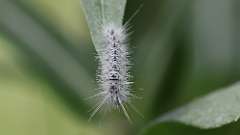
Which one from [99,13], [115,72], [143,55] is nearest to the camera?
[99,13]

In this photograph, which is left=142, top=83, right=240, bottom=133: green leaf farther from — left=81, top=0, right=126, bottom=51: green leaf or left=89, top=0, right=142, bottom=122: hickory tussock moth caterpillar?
left=81, top=0, right=126, bottom=51: green leaf

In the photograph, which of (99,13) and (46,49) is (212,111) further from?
(46,49)

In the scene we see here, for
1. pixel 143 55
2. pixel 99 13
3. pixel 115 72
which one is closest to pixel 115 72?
pixel 115 72

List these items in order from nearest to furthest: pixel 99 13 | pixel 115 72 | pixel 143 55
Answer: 1. pixel 99 13
2. pixel 115 72
3. pixel 143 55

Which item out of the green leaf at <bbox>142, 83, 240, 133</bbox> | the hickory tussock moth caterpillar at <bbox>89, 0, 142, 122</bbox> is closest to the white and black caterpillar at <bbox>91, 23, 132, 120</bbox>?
the hickory tussock moth caterpillar at <bbox>89, 0, 142, 122</bbox>

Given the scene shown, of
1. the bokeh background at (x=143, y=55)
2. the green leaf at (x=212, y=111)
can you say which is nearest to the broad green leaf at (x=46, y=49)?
the bokeh background at (x=143, y=55)

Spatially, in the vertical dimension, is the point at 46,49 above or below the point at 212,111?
above

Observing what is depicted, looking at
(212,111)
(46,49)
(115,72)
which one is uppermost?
(46,49)

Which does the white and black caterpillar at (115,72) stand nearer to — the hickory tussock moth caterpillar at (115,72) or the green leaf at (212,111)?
the hickory tussock moth caterpillar at (115,72)

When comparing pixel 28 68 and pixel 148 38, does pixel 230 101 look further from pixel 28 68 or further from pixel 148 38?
pixel 28 68
